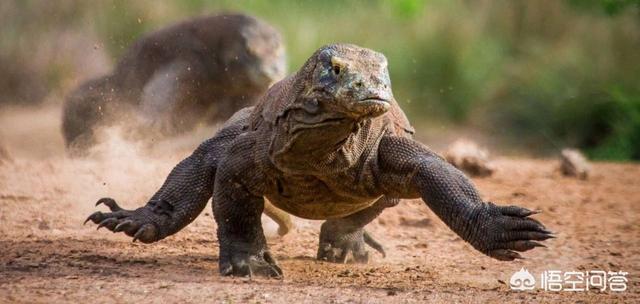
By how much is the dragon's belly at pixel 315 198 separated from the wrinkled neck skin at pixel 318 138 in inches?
8.1

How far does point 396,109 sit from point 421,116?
40.4 ft

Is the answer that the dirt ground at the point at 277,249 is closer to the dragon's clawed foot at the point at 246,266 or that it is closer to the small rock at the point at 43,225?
the small rock at the point at 43,225

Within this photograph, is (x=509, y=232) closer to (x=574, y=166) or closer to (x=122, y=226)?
(x=122, y=226)

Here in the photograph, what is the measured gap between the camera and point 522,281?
7.63 meters

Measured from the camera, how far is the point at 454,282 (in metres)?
7.44

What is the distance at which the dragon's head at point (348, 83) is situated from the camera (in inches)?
243

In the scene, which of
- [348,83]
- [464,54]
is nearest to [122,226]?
[348,83]

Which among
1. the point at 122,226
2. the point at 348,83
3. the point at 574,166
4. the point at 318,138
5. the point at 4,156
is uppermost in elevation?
the point at 574,166

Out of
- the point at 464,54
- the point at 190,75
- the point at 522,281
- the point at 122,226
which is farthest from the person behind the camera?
the point at 464,54

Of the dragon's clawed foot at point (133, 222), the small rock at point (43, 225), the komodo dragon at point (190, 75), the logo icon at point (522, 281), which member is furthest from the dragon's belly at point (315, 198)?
the komodo dragon at point (190, 75)

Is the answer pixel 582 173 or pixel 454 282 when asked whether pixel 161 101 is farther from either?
pixel 454 282

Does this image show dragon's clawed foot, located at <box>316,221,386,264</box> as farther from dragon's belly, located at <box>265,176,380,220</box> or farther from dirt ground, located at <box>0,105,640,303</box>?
dragon's belly, located at <box>265,176,380,220</box>

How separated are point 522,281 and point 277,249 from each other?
84.5 inches

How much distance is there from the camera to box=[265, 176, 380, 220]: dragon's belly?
7.08 meters
